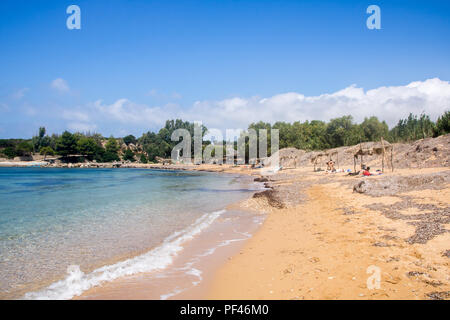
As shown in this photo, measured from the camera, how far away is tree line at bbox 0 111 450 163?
7106 cm

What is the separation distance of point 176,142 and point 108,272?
374ft

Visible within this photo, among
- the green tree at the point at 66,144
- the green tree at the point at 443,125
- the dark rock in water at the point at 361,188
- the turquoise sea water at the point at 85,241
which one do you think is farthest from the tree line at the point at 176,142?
the turquoise sea water at the point at 85,241

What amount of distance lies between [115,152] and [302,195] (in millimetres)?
121249

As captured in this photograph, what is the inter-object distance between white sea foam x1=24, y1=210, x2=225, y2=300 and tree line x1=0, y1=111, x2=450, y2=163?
5462cm

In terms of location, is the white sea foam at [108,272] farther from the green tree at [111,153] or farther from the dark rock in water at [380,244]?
the green tree at [111,153]

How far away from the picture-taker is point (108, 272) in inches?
300

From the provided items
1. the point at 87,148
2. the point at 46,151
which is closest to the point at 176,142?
the point at 87,148

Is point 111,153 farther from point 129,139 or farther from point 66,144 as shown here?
point 129,139

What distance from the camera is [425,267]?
6.04 m

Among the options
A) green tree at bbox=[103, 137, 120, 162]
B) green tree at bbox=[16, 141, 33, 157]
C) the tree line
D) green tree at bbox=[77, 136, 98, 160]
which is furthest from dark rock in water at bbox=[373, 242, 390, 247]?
green tree at bbox=[16, 141, 33, 157]

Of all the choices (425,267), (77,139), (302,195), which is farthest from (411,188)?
(77,139)

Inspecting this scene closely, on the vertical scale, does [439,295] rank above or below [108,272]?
above

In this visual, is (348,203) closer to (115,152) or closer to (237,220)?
(237,220)
